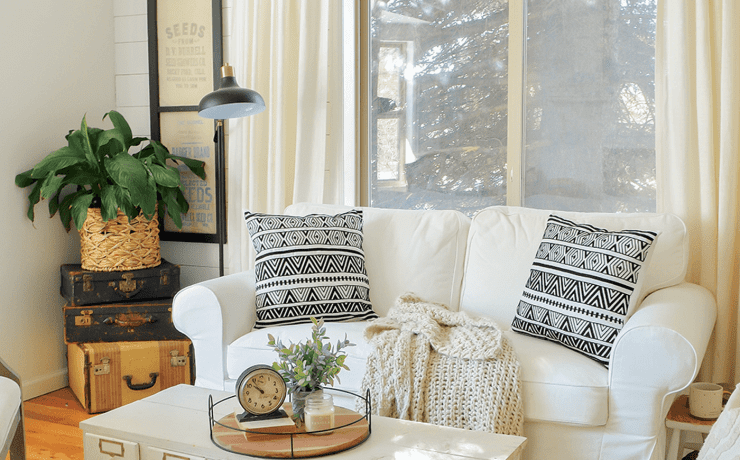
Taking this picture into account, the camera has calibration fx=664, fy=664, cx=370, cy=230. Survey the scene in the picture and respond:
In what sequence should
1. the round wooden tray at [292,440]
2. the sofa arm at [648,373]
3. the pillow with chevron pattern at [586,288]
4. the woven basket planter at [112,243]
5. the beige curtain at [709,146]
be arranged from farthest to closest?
1. the woven basket planter at [112,243]
2. the beige curtain at [709,146]
3. the pillow with chevron pattern at [586,288]
4. the sofa arm at [648,373]
5. the round wooden tray at [292,440]

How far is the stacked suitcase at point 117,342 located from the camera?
2.92 meters

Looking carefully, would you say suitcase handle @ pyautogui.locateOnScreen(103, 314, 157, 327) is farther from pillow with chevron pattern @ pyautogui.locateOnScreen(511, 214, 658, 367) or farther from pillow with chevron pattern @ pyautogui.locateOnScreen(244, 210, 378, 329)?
pillow with chevron pattern @ pyautogui.locateOnScreen(511, 214, 658, 367)

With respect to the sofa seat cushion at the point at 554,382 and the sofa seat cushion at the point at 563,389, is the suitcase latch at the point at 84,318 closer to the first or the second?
the sofa seat cushion at the point at 554,382

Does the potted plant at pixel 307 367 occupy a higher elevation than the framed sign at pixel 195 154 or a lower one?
lower

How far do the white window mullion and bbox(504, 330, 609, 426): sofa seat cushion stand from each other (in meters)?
1.18

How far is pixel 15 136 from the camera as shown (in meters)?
3.04

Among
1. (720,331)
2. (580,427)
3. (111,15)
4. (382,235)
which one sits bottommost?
(580,427)

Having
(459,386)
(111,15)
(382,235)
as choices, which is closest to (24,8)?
(111,15)

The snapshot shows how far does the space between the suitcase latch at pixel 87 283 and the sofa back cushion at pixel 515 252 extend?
1.68 meters

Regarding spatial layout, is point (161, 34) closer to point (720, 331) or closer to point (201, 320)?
→ point (201, 320)

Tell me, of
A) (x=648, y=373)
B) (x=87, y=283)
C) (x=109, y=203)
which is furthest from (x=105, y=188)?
(x=648, y=373)

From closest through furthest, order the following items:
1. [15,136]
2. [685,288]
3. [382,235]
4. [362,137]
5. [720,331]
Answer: [685,288] < [720,331] < [382,235] < [15,136] < [362,137]

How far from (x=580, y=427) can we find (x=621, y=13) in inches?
70.3

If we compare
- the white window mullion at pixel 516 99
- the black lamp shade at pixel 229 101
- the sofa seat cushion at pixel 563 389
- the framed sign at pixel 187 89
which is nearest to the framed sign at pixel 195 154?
the framed sign at pixel 187 89
